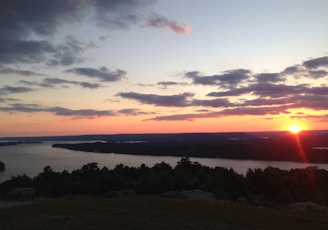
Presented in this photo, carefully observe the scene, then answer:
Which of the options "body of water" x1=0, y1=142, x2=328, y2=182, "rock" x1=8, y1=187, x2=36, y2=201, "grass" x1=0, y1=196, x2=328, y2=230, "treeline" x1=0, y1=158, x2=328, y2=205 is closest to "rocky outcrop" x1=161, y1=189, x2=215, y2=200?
"grass" x1=0, y1=196, x2=328, y2=230

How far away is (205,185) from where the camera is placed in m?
22.7

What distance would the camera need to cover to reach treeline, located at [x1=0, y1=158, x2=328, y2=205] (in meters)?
22.3

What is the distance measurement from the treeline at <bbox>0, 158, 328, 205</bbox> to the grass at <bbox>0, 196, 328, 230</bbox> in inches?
289

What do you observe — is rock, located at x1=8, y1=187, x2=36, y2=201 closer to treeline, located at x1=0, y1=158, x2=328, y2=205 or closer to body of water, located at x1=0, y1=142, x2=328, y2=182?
treeline, located at x1=0, y1=158, x2=328, y2=205

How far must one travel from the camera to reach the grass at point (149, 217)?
10.3 metres

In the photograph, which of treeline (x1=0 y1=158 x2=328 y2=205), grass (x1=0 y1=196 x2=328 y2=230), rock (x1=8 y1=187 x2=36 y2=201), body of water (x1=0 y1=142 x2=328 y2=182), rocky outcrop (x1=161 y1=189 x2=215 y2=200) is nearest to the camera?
grass (x1=0 y1=196 x2=328 y2=230)

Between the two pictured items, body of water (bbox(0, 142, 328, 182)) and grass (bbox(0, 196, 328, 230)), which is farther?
body of water (bbox(0, 142, 328, 182))

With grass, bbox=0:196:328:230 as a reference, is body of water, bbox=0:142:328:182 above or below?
below

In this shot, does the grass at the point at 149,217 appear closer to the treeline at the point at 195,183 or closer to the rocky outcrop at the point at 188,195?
the rocky outcrop at the point at 188,195

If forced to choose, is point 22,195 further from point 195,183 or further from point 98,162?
point 98,162

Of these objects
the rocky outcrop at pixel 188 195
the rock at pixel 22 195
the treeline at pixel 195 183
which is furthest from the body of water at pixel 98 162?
the rocky outcrop at pixel 188 195

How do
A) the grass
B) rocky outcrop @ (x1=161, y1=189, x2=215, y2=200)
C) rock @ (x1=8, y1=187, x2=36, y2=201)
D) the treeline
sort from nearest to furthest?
the grass
rocky outcrop @ (x1=161, y1=189, x2=215, y2=200)
rock @ (x1=8, y1=187, x2=36, y2=201)
the treeline

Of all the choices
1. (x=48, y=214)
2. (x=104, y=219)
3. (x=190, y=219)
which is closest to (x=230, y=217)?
(x=190, y=219)

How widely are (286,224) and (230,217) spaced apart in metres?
1.52
